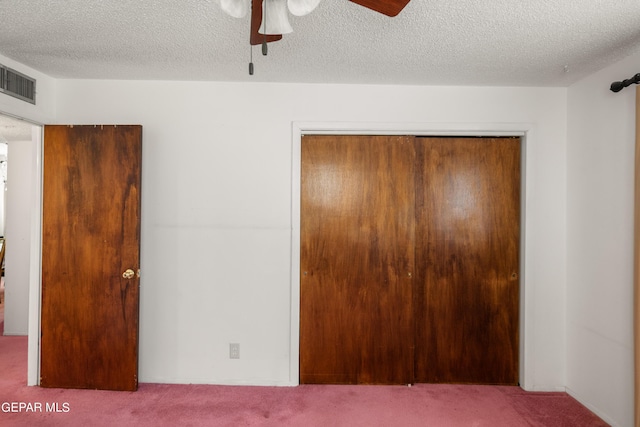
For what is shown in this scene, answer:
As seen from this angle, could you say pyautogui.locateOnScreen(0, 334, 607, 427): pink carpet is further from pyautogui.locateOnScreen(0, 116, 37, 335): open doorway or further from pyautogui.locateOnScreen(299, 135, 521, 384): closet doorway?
pyautogui.locateOnScreen(0, 116, 37, 335): open doorway

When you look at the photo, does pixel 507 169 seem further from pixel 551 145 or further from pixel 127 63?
pixel 127 63

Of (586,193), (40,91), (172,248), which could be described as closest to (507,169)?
(586,193)

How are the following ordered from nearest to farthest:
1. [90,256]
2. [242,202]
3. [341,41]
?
[341,41] → [90,256] → [242,202]

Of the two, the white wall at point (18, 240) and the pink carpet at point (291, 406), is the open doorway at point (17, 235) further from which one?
the pink carpet at point (291, 406)

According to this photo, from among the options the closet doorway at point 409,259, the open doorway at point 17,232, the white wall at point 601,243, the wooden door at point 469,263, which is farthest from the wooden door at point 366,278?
the open doorway at point 17,232

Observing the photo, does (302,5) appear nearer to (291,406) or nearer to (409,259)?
(409,259)

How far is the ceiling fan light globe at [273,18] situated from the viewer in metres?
1.31

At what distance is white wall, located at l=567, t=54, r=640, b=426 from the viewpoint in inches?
92.6

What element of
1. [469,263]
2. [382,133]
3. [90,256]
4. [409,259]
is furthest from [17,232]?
[469,263]

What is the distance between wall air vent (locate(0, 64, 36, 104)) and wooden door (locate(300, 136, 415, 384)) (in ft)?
7.05

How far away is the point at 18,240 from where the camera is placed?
4203 mm

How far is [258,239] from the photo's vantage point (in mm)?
2938

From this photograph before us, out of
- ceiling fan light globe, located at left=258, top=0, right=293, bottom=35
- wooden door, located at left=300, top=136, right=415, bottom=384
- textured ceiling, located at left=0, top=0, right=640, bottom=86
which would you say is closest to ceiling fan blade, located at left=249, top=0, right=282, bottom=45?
ceiling fan light globe, located at left=258, top=0, right=293, bottom=35

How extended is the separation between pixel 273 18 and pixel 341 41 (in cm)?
97
